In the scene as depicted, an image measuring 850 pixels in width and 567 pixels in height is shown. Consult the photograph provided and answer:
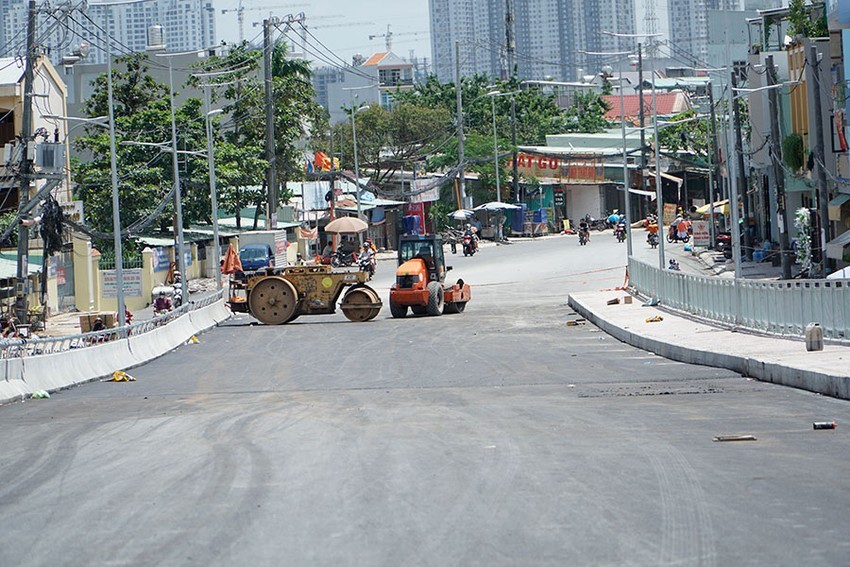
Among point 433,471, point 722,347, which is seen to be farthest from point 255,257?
point 433,471

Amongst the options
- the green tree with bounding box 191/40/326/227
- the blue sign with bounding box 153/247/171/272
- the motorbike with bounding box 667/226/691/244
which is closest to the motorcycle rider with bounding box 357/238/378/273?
the green tree with bounding box 191/40/326/227

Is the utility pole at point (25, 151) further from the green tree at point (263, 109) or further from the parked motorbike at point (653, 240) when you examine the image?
the parked motorbike at point (653, 240)

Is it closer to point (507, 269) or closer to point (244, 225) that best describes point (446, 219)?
point (244, 225)

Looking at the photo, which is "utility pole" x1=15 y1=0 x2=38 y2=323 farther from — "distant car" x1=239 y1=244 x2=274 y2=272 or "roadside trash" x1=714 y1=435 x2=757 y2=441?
"roadside trash" x1=714 y1=435 x2=757 y2=441

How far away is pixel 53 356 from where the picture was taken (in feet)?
82.5

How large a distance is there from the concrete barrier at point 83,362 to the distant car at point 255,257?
27685mm

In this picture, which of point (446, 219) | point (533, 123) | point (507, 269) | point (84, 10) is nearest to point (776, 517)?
point (84, 10)

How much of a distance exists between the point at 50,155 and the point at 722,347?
2368 centimetres

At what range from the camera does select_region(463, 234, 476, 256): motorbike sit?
75188 millimetres

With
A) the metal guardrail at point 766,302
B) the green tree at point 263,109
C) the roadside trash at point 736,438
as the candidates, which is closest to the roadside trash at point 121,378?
the metal guardrail at point 766,302

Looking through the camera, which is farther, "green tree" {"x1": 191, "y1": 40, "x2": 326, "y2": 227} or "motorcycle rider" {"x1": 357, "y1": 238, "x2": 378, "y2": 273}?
"green tree" {"x1": 191, "y1": 40, "x2": 326, "y2": 227}

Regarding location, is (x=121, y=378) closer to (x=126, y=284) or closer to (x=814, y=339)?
(x=814, y=339)

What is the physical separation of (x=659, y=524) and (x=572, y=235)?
8626cm

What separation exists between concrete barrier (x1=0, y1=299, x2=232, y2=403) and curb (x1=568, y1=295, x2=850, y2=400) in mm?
11522
